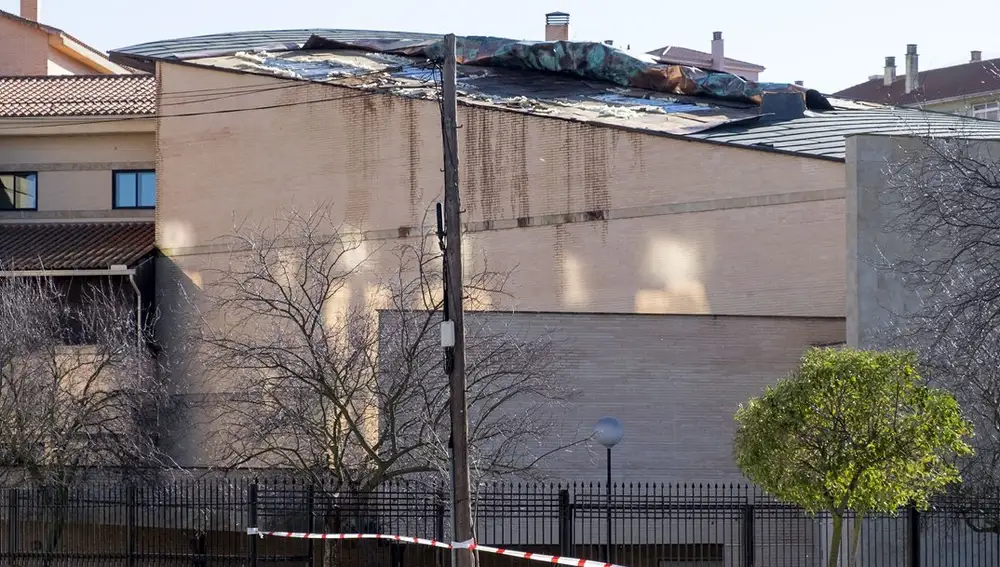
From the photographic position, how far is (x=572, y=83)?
36438 mm

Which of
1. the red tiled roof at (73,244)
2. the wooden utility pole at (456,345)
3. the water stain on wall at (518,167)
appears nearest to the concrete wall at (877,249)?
the wooden utility pole at (456,345)

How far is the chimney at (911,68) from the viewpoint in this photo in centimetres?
7575

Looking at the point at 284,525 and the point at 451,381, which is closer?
the point at 451,381

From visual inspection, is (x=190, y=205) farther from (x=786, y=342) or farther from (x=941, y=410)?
(x=941, y=410)

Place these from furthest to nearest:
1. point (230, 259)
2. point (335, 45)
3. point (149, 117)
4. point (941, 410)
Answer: point (335, 45) → point (149, 117) → point (230, 259) → point (941, 410)

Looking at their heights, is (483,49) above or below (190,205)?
above

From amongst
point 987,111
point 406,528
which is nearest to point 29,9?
point 406,528

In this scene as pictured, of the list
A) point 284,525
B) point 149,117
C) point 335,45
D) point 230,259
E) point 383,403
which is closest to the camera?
point 383,403

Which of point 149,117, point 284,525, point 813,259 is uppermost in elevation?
point 149,117

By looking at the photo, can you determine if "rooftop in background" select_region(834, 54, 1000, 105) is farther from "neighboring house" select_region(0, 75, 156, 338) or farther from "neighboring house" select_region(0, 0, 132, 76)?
"neighboring house" select_region(0, 75, 156, 338)

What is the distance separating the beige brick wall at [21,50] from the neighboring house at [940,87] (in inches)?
1477

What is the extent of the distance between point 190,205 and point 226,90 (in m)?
2.84

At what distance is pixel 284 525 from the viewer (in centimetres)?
2289

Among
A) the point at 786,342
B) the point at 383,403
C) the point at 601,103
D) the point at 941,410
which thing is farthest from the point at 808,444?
the point at 601,103
